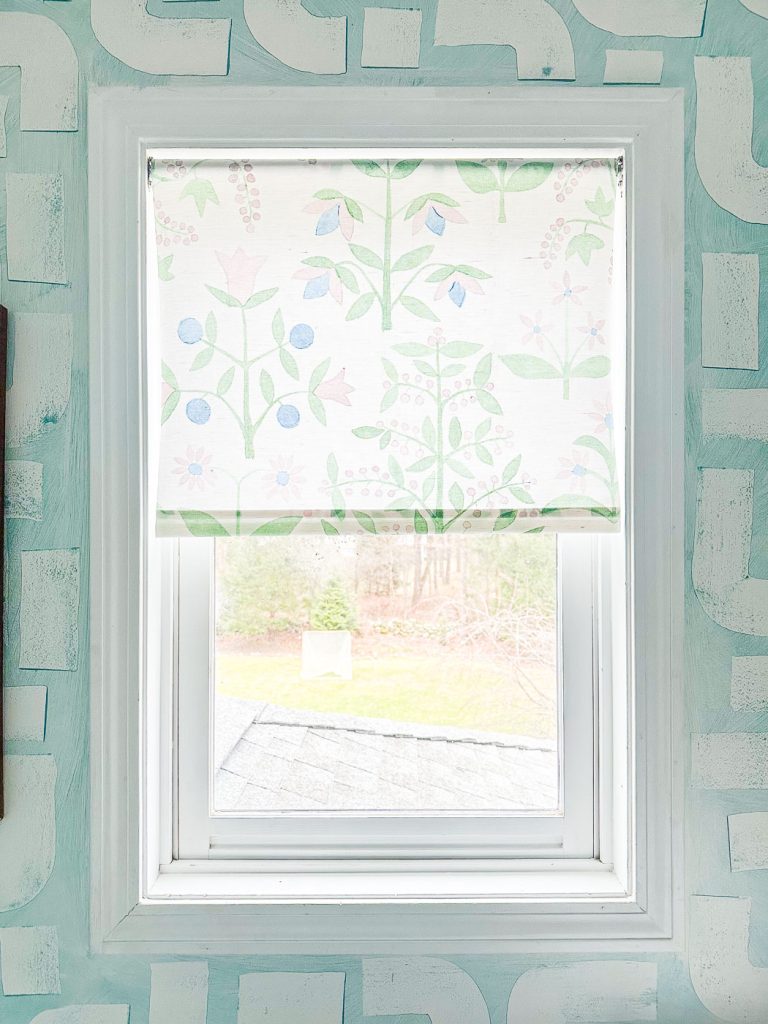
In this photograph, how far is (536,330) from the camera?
4.24ft

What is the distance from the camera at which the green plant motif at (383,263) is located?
1284 millimetres

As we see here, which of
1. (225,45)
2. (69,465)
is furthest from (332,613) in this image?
(225,45)

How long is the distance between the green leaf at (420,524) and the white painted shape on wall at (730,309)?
0.49 metres

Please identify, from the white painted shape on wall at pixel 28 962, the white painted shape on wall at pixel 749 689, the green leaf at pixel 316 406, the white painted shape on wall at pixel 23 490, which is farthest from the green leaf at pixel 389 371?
the white painted shape on wall at pixel 28 962

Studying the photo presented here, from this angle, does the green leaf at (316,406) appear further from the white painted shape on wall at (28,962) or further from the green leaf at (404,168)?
the white painted shape on wall at (28,962)

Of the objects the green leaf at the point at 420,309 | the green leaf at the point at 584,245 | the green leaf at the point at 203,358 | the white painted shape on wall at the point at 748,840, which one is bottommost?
the white painted shape on wall at the point at 748,840

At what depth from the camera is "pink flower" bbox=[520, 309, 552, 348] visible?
1291 mm

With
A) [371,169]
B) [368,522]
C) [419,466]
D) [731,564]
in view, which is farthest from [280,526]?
[731,564]

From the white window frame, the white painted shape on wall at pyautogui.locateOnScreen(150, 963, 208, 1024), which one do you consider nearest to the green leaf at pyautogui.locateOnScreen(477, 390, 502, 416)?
the white window frame

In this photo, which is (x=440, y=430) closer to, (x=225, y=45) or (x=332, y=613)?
(x=332, y=613)

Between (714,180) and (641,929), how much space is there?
1138 millimetres

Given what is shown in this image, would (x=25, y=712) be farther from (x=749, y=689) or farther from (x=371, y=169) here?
(x=749, y=689)

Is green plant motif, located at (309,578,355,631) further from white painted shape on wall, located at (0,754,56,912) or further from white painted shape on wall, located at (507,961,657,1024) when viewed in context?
white painted shape on wall, located at (507,961,657,1024)

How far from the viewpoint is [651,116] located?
124cm
